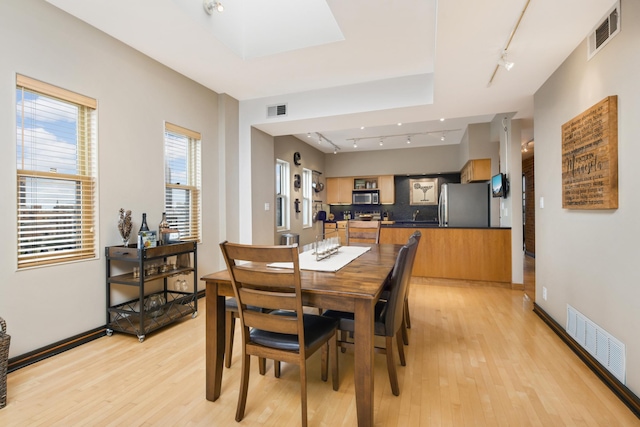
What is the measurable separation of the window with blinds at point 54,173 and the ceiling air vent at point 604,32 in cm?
397

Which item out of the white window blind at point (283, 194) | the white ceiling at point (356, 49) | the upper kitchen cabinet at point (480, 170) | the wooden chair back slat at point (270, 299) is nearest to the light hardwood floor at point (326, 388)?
the wooden chair back slat at point (270, 299)

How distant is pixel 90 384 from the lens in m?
2.04

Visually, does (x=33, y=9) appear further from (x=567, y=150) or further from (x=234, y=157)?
(x=567, y=150)

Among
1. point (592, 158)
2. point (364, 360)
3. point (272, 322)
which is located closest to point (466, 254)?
point (592, 158)

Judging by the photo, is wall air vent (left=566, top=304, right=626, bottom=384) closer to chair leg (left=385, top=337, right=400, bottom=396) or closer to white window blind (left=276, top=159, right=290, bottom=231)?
chair leg (left=385, top=337, right=400, bottom=396)

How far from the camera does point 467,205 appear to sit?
5547mm

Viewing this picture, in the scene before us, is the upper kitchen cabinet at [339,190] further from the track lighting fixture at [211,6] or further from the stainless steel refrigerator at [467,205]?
the track lighting fixture at [211,6]

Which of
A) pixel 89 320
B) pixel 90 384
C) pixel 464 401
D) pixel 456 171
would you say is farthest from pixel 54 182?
pixel 456 171

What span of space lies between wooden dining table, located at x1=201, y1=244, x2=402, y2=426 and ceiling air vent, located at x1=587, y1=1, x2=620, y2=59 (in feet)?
6.78

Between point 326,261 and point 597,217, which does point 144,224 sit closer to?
point 326,261

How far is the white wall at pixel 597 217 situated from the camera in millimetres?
1771

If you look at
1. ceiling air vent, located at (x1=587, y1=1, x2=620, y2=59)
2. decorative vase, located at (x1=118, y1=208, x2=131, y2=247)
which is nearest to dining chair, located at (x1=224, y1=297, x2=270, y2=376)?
decorative vase, located at (x1=118, y1=208, x2=131, y2=247)

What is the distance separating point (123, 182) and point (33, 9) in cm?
143

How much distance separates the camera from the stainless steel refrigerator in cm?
548
